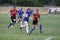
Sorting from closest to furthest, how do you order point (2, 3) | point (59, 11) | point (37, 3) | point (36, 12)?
point (36, 12) < point (59, 11) < point (37, 3) < point (2, 3)

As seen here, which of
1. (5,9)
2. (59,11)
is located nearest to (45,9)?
(59,11)

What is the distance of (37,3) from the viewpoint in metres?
77.8

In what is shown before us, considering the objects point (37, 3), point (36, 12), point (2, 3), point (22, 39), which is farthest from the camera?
point (2, 3)

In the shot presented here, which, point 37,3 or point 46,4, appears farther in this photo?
point 46,4

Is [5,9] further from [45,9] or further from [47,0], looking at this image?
[47,0]

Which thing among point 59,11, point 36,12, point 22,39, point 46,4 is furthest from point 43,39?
point 46,4

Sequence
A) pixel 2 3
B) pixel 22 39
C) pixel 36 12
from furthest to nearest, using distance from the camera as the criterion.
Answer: pixel 2 3 < pixel 36 12 < pixel 22 39

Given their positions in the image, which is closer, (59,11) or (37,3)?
(59,11)

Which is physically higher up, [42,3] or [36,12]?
[36,12]

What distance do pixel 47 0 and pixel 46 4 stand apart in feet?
5.41

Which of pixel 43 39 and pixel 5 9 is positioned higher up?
pixel 43 39

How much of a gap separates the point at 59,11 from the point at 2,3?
1983 cm

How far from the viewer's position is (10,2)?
83.8 metres

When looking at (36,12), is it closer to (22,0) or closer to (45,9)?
(45,9)
